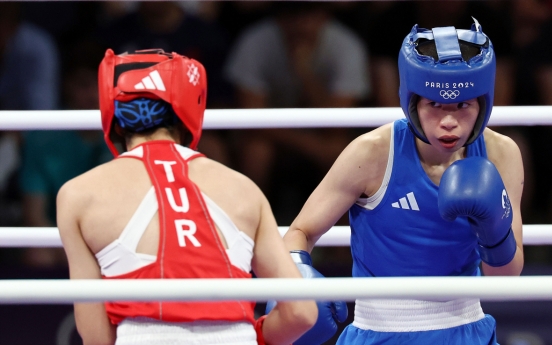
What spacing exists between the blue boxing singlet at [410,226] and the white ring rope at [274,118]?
159mm

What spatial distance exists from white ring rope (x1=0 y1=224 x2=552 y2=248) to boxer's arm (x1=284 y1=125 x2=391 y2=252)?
0.81 ft

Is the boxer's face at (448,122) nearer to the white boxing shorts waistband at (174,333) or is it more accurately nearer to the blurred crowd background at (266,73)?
the white boxing shorts waistband at (174,333)

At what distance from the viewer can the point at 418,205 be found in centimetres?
212

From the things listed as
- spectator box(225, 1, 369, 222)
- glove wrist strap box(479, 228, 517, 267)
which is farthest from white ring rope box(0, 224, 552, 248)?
spectator box(225, 1, 369, 222)

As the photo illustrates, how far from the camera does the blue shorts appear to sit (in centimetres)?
211

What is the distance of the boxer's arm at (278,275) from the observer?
5.64ft

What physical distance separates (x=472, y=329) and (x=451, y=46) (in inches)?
27.4

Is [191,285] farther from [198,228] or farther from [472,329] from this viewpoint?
[472,329]

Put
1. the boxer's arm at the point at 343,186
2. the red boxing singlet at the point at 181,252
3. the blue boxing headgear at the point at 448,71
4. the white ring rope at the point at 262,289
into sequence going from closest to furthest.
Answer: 1. the white ring rope at the point at 262,289
2. the red boxing singlet at the point at 181,252
3. the blue boxing headgear at the point at 448,71
4. the boxer's arm at the point at 343,186

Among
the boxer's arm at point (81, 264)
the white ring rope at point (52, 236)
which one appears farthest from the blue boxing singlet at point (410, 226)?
the boxer's arm at point (81, 264)

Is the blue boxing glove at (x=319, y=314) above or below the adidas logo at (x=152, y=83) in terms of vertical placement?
below

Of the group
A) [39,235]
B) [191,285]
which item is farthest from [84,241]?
[39,235]

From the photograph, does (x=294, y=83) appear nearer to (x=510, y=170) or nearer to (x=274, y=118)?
(x=274, y=118)

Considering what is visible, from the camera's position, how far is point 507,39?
157 inches
